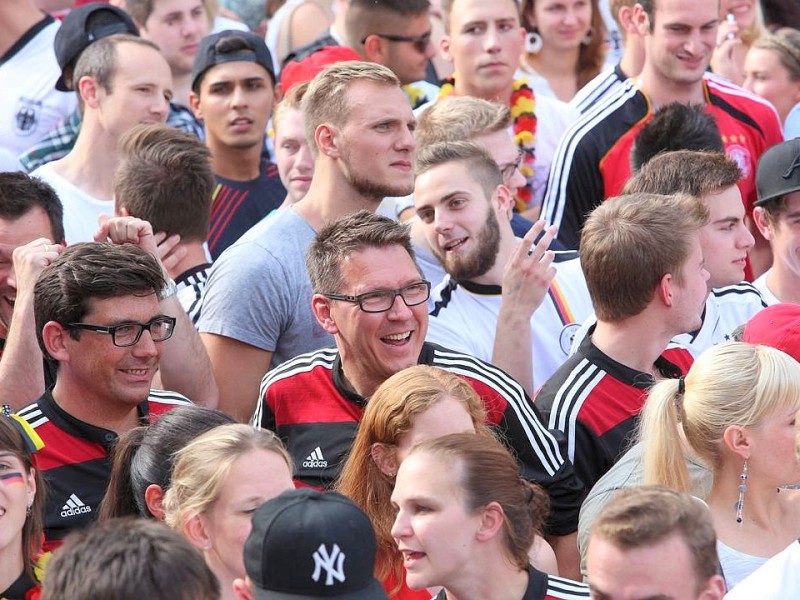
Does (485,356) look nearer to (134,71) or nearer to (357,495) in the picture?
(357,495)

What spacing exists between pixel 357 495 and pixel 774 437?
125 centimetres

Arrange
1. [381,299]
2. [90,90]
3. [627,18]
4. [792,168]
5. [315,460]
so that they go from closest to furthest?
[315,460], [381,299], [792,168], [90,90], [627,18]

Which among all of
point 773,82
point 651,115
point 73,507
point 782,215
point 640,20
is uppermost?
point 640,20

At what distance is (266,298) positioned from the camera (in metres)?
5.51

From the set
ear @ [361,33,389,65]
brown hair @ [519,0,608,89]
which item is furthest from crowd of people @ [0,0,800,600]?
brown hair @ [519,0,608,89]

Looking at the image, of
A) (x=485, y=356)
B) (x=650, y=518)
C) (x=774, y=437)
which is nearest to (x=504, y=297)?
(x=485, y=356)

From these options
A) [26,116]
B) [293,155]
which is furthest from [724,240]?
[26,116]

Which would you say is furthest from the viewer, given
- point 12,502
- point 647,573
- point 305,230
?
point 305,230

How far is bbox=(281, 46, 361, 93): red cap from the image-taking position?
7.46m

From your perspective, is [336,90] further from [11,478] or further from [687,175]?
[11,478]

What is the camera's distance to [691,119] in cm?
663

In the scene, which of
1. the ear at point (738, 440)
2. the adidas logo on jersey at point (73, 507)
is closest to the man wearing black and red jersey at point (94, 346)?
the adidas logo on jersey at point (73, 507)

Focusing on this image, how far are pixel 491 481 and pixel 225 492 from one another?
72cm

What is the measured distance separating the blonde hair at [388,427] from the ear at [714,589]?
0.97 metres
